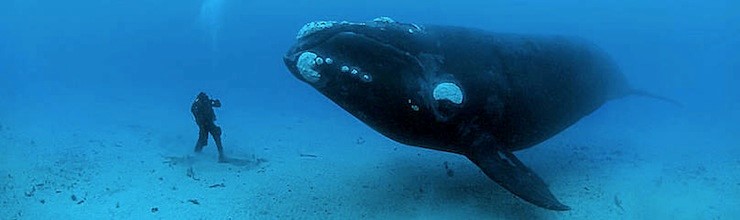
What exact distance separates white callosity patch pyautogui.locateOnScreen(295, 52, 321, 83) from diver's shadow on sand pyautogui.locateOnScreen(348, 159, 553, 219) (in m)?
1.94

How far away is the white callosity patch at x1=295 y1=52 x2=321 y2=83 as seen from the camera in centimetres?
628

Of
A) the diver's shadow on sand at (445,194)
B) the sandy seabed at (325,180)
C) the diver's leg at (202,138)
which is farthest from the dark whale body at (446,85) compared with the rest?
the diver's leg at (202,138)

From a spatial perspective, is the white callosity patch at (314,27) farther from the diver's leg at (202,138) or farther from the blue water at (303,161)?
the diver's leg at (202,138)

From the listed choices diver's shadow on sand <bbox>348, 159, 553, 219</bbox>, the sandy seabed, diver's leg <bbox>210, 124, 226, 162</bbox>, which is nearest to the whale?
diver's shadow on sand <bbox>348, 159, 553, 219</bbox>

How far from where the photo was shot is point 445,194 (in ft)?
26.1

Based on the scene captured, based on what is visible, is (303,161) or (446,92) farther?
(303,161)

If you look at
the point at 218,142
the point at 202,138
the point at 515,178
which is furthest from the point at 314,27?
the point at 202,138

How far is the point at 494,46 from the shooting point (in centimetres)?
753

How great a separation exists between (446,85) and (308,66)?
4.64 feet

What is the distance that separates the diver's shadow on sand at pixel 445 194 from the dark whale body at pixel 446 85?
2.10 ft

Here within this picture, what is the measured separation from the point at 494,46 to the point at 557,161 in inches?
124

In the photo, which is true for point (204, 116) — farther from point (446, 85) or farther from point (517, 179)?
point (517, 179)

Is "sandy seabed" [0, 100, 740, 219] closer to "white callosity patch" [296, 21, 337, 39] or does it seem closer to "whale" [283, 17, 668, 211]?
"whale" [283, 17, 668, 211]

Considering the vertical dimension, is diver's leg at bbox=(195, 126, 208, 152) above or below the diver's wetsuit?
below
